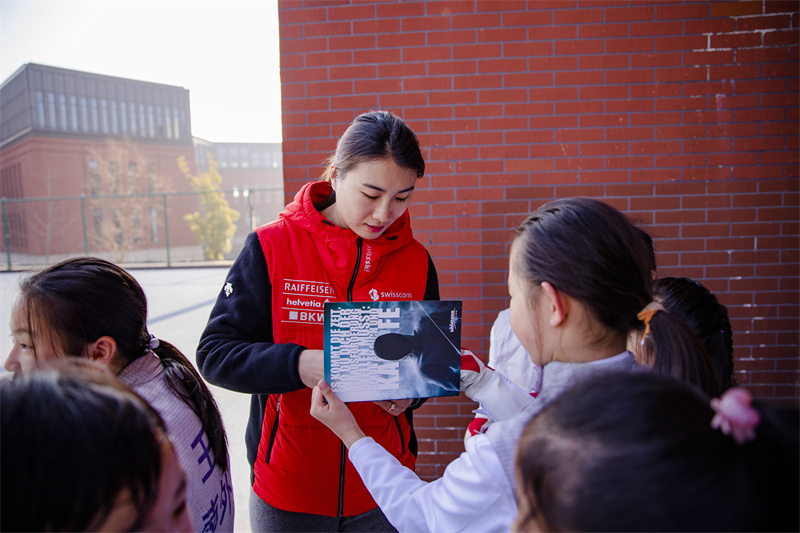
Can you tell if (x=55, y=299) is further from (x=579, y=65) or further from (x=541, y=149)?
(x=579, y=65)

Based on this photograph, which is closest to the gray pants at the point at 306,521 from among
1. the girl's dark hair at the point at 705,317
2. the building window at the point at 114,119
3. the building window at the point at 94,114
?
the girl's dark hair at the point at 705,317

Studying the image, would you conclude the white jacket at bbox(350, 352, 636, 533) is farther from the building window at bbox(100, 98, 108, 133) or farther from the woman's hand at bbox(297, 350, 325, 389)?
the building window at bbox(100, 98, 108, 133)

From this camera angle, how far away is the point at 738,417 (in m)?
0.63

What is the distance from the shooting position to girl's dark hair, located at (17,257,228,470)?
4.22 feet

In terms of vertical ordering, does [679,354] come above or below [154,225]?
below

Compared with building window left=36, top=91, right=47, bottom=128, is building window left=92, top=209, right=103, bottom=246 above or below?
below

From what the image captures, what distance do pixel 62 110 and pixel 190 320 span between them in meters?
29.7

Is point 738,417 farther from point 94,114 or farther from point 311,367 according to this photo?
point 94,114

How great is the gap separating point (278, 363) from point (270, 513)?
54cm

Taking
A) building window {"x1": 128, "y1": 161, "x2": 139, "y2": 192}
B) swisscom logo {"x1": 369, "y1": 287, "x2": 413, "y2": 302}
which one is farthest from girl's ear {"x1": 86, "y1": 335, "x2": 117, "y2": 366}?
building window {"x1": 128, "y1": 161, "x2": 139, "y2": 192}

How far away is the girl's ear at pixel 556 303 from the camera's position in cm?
103

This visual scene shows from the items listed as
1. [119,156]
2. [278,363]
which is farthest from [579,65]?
[119,156]

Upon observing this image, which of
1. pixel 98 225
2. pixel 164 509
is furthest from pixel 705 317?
pixel 98 225

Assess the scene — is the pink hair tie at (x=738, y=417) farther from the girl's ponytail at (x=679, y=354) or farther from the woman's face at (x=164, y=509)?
the woman's face at (x=164, y=509)
